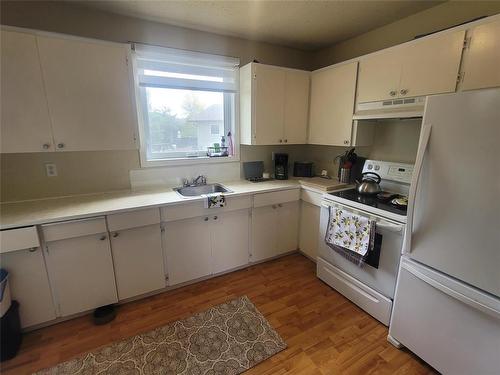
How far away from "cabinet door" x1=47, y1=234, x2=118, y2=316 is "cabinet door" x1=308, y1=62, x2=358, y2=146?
2307mm

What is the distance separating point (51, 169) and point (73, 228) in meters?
0.70

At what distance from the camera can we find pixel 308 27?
244cm

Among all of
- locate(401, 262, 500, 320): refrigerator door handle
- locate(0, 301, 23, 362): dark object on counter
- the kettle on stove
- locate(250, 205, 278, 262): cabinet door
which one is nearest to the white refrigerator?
locate(401, 262, 500, 320): refrigerator door handle

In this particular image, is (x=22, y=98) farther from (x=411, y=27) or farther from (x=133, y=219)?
(x=411, y=27)

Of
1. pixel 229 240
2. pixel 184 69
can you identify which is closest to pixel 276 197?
pixel 229 240

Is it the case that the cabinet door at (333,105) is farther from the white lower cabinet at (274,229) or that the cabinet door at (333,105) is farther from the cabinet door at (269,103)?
the white lower cabinet at (274,229)

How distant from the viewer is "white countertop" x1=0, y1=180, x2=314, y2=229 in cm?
170

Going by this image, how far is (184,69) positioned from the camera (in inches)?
98.2

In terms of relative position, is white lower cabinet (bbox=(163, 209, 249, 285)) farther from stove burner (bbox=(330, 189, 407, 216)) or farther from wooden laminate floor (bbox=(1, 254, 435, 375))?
stove burner (bbox=(330, 189, 407, 216))

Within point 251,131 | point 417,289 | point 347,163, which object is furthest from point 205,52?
point 417,289

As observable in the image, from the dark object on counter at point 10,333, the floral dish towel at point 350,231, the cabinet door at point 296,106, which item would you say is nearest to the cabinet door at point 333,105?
the cabinet door at point 296,106

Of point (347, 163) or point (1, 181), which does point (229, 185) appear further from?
point (1, 181)

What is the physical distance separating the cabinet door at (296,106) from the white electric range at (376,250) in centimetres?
83

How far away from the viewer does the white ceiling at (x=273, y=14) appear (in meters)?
1.96
